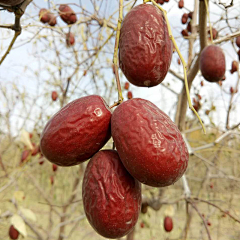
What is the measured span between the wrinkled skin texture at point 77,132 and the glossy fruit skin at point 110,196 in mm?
48

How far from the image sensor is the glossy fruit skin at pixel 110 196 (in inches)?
28.0

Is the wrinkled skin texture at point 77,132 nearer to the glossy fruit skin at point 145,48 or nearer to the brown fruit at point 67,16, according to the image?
the glossy fruit skin at point 145,48

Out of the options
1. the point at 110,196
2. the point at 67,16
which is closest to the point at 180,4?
the point at 67,16

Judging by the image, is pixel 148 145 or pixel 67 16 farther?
pixel 67 16

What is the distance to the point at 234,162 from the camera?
4625mm

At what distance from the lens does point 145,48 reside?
764 millimetres

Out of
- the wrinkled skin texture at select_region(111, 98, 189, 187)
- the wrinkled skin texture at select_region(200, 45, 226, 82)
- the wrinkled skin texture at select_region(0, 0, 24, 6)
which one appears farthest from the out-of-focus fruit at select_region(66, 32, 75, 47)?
the wrinkled skin texture at select_region(111, 98, 189, 187)

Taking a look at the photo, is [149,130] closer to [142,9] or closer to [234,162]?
[142,9]

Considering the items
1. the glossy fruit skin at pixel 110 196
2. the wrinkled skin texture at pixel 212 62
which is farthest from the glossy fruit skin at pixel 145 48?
the wrinkled skin texture at pixel 212 62

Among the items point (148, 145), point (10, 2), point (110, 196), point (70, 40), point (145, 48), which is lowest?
point (70, 40)

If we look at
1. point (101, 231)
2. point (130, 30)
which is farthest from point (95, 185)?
point (130, 30)

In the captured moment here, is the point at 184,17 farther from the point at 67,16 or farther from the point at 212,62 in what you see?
the point at 67,16

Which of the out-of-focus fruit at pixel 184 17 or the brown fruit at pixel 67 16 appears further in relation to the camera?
the out-of-focus fruit at pixel 184 17

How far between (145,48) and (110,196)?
1.46ft
